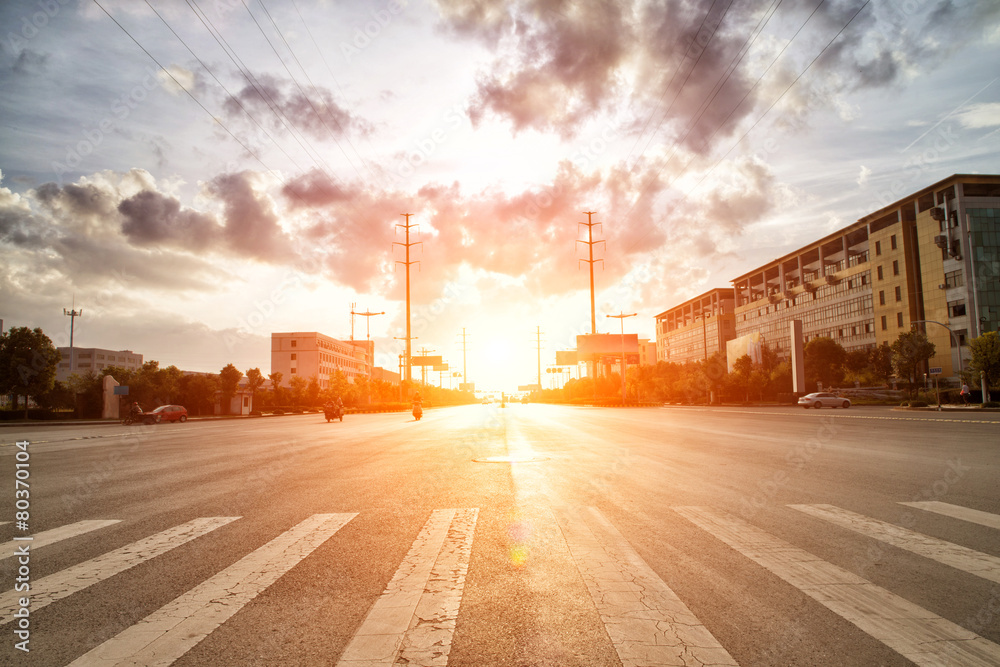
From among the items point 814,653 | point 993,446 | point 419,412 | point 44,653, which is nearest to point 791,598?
point 814,653

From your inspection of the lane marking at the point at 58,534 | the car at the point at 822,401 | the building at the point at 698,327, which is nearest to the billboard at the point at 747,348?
the car at the point at 822,401

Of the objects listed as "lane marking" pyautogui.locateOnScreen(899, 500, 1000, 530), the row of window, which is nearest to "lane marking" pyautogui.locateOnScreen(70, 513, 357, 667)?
"lane marking" pyautogui.locateOnScreen(899, 500, 1000, 530)

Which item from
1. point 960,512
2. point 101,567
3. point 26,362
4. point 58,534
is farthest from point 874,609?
point 26,362

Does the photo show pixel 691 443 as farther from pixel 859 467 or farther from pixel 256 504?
pixel 256 504

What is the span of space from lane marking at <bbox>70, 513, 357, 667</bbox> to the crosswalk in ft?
0.04

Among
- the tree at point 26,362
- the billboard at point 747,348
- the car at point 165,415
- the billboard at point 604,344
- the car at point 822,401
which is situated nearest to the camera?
the car at point 165,415

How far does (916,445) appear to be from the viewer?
594 inches

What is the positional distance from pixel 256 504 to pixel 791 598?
6527mm

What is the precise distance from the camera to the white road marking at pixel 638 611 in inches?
121

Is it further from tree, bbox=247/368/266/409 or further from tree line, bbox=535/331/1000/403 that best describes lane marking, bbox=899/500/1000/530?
tree, bbox=247/368/266/409

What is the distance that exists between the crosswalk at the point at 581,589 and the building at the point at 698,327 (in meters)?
111

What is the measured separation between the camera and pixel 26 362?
48.9 meters

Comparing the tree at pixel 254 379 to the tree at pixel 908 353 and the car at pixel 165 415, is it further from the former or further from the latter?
the tree at pixel 908 353

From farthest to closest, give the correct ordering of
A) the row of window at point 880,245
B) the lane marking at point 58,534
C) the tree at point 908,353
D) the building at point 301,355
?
the building at point 301,355 < the row of window at point 880,245 < the tree at point 908,353 < the lane marking at point 58,534
